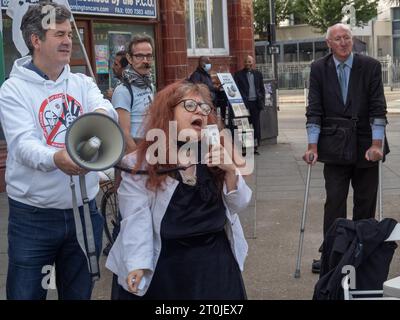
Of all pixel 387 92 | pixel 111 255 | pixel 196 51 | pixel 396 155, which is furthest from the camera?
pixel 387 92

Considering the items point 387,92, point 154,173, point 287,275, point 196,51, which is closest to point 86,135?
point 154,173

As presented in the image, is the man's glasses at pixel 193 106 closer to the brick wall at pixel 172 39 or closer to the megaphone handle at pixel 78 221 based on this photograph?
the megaphone handle at pixel 78 221

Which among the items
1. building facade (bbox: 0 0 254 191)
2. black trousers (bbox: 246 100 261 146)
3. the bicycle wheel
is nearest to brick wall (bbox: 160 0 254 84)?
building facade (bbox: 0 0 254 191)

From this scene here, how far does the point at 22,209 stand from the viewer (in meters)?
3.40

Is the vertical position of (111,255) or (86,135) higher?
(86,135)

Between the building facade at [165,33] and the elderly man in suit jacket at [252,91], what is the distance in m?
1.12

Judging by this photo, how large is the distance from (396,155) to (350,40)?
25.0 feet

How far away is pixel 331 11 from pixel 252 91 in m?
31.7

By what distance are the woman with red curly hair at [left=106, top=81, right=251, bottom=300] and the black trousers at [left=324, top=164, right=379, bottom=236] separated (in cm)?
266

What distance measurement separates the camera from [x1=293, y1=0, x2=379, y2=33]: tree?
43.6 m

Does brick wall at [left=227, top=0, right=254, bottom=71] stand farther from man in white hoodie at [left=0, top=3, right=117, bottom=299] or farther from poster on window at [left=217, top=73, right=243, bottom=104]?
man in white hoodie at [left=0, top=3, right=117, bottom=299]

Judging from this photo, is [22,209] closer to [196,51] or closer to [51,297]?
[51,297]

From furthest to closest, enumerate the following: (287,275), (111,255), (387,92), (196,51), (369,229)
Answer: (387,92) < (196,51) < (287,275) < (369,229) < (111,255)

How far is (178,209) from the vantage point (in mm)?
3146
